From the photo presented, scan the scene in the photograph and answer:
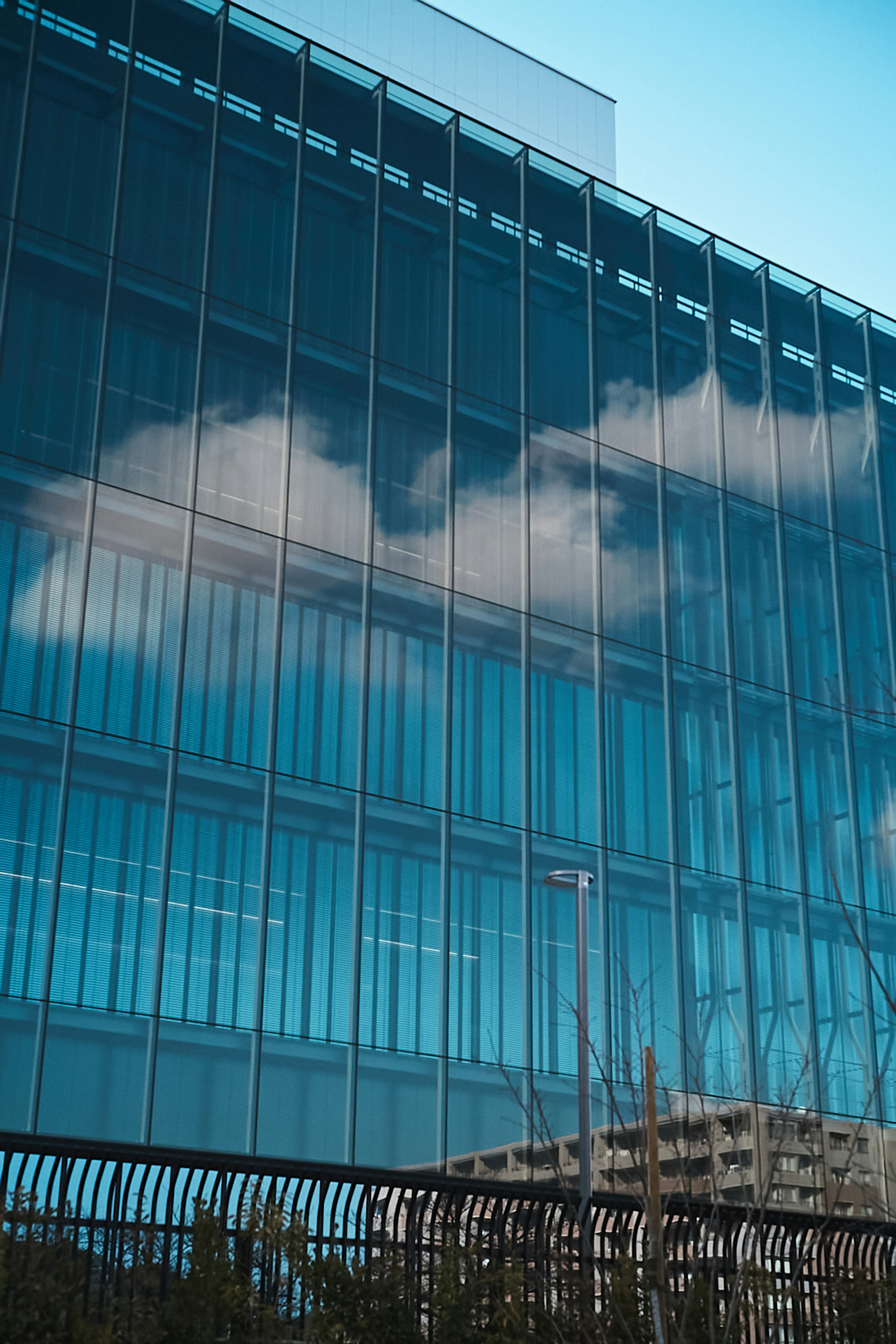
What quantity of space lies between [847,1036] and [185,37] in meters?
20.6

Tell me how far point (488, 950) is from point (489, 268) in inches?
489

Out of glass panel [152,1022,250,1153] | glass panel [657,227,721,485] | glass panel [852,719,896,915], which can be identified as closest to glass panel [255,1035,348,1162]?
glass panel [152,1022,250,1153]

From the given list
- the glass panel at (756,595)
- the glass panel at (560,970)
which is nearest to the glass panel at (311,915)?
the glass panel at (560,970)

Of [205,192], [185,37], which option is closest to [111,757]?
[205,192]

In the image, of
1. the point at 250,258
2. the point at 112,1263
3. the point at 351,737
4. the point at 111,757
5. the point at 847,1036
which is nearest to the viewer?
the point at 112,1263

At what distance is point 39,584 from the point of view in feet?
70.0

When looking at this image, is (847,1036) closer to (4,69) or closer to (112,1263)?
(112,1263)

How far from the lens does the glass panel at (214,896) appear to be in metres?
20.7

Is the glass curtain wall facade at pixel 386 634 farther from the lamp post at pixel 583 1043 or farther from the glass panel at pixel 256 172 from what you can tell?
the lamp post at pixel 583 1043

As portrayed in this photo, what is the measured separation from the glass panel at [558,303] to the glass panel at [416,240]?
1.86 m

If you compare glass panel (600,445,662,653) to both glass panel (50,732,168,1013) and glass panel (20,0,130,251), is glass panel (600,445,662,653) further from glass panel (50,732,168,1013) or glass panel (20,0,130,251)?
glass panel (20,0,130,251)

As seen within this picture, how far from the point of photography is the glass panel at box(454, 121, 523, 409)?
88.4 ft

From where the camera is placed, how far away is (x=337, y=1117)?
833 inches

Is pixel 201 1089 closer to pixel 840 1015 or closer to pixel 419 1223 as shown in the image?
pixel 419 1223
